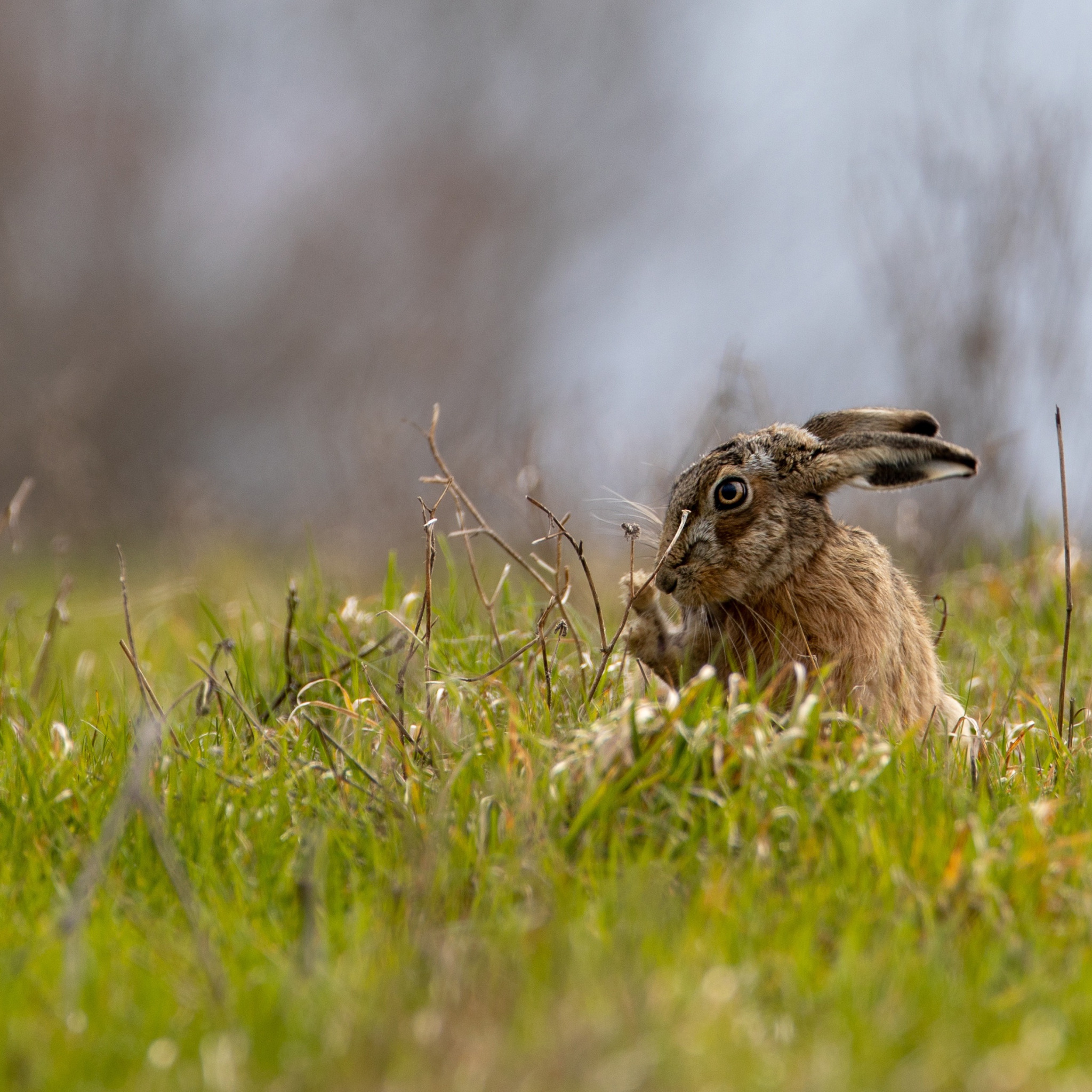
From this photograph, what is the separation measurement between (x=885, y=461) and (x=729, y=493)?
499mm

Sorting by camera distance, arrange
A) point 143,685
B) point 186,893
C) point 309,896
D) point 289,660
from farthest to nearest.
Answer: point 289,660 < point 143,685 < point 186,893 < point 309,896

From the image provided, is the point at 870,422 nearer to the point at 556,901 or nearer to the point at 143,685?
the point at 556,901

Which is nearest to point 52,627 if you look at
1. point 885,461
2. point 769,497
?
point 769,497

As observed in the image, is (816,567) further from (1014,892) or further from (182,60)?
(182,60)

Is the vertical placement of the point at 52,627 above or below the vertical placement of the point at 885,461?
below

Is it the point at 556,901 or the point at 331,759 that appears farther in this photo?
the point at 331,759

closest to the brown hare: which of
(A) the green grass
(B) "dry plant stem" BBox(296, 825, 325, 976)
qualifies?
(A) the green grass

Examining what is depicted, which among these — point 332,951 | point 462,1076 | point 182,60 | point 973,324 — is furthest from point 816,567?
point 182,60

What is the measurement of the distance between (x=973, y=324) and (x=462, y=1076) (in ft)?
27.6

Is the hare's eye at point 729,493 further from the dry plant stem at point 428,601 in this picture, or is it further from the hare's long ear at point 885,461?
the dry plant stem at point 428,601

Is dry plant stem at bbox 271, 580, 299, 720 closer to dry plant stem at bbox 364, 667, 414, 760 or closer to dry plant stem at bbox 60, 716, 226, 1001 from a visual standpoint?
dry plant stem at bbox 364, 667, 414, 760

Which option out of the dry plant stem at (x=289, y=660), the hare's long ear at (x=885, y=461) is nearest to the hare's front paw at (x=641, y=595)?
the hare's long ear at (x=885, y=461)

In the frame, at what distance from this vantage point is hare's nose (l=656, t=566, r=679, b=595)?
3912mm

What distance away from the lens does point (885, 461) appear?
3957mm
